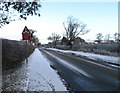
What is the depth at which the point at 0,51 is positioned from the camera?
14.1 metres

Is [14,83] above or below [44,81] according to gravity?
above

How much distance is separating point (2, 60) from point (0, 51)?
0.74m

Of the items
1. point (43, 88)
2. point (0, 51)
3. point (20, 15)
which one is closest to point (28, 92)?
point (43, 88)

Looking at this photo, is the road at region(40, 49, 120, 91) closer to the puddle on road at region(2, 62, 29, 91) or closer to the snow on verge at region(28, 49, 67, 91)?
the snow on verge at region(28, 49, 67, 91)

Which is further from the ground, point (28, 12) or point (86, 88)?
point (28, 12)

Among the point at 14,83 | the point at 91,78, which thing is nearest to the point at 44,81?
the point at 14,83

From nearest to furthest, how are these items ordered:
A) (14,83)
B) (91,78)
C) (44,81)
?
1. (14,83)
2. (44,81)
3. (91,78)

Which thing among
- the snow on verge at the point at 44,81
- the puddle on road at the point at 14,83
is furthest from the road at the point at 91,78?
the puddle on road at the point at 14,83

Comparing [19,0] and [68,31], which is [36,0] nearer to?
[19,0]

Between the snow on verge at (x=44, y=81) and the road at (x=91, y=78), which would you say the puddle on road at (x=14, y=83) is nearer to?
the snow on verge at (x=44, y=81)

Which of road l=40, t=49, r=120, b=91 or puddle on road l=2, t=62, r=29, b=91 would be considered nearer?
puddle on road l=2, t=62, r=29, b=91

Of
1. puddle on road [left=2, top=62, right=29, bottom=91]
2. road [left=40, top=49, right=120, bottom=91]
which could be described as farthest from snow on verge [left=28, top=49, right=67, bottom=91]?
road [left=40, top=49, right=120, bottom=91]

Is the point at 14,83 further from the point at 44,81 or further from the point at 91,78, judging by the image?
the point at 91,78

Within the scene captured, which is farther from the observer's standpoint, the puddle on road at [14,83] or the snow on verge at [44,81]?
the snow on verge at [44,81]
